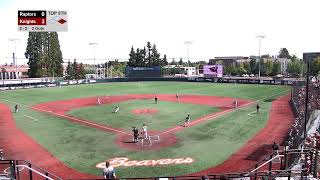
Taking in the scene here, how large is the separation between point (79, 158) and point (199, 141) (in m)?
10.9

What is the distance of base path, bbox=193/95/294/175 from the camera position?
2206cm

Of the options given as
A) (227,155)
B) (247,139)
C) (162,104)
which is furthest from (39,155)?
(162,104)

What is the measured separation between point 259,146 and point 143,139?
407 inches

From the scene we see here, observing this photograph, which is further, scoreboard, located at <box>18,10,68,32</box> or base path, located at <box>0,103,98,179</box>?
scoreboard, located at <box>18,10,68,32</box>

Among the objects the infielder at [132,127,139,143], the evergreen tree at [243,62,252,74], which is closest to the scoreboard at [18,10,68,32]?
the infielder at [132,127,139,143]

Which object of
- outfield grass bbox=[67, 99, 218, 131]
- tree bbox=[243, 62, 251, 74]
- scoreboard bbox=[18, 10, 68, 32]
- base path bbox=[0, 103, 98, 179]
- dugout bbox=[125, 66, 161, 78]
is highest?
scoreboard bbox=[18, 10, 68, 32]

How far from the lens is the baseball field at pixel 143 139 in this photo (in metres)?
22.6

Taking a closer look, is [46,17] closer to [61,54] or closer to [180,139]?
[180,139]

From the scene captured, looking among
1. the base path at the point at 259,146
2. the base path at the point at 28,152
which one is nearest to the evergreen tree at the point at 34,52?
the base path at the point at 28,152

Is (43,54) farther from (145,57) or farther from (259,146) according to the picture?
(259,146)

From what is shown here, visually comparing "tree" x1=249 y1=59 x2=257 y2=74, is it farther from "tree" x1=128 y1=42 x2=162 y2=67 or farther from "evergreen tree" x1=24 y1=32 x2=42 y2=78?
"evergreen tree" x1=24 y1=32 x2=42 y2=78

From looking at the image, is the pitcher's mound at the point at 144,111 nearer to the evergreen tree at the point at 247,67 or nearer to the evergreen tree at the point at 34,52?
the evergreen tree at the point at 34,52

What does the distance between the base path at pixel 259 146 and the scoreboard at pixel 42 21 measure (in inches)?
893

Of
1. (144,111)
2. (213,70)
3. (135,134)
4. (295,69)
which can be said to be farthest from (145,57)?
(135,134)
